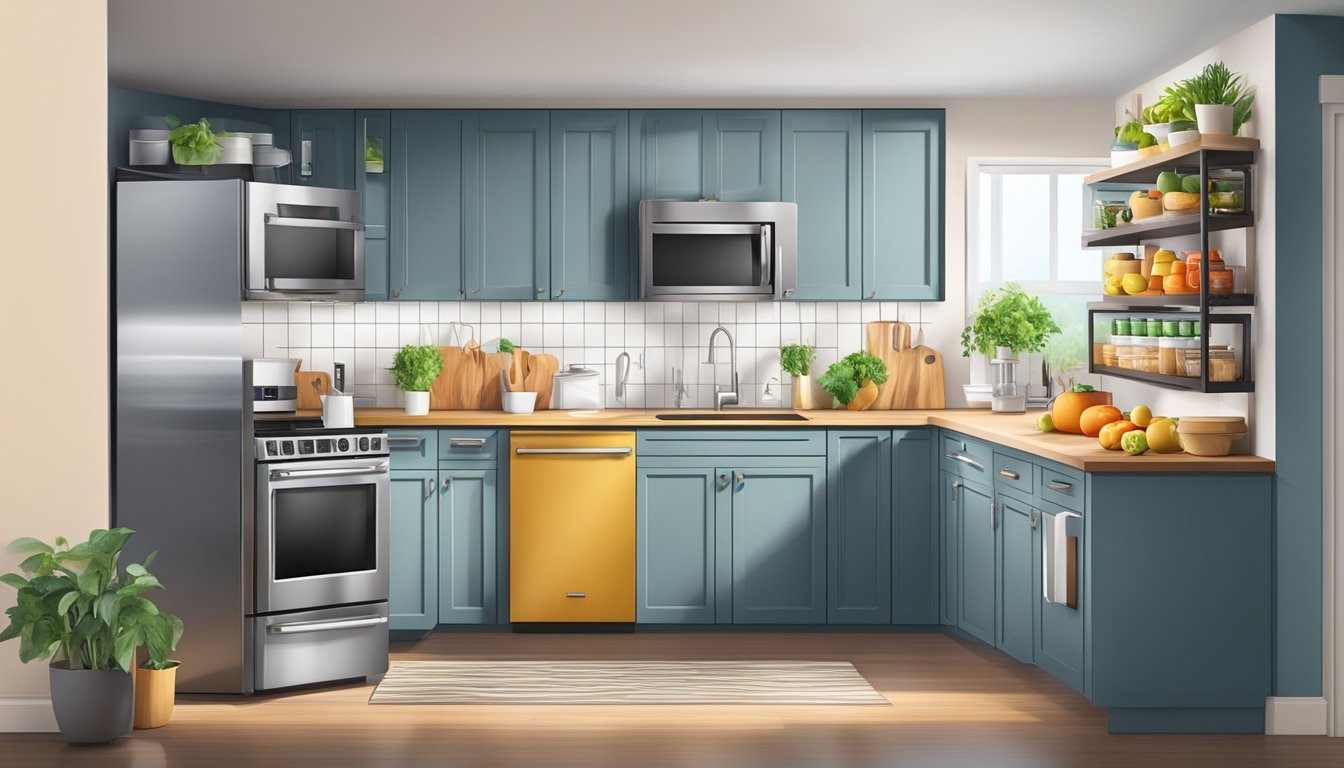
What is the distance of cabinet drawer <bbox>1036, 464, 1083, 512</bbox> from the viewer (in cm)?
380

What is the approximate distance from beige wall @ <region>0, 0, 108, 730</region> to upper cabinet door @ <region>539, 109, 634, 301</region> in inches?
84.7

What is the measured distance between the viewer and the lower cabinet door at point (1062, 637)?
379 centimetres

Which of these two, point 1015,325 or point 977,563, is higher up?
point 1015,325

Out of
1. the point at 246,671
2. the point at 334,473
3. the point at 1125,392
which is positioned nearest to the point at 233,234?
the point at 334,473

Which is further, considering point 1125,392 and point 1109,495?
point 1125,392

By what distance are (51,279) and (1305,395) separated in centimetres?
404

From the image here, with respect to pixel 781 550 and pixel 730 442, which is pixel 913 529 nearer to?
pixel 781 550

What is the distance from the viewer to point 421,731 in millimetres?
3764

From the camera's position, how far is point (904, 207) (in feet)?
17.9

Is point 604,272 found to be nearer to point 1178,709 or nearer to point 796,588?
point 796,588

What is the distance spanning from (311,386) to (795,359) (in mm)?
2308

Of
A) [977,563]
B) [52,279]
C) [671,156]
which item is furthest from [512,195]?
[977,563]

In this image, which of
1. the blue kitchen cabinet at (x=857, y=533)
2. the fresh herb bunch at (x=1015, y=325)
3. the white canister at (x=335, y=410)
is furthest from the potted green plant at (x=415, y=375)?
the fresh herb bunch at (x=1015, y=325)

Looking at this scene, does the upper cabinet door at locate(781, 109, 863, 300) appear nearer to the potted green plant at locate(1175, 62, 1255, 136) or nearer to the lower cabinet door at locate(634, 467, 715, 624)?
the lower cabinet door at locate(634, 467, 715, 624)
